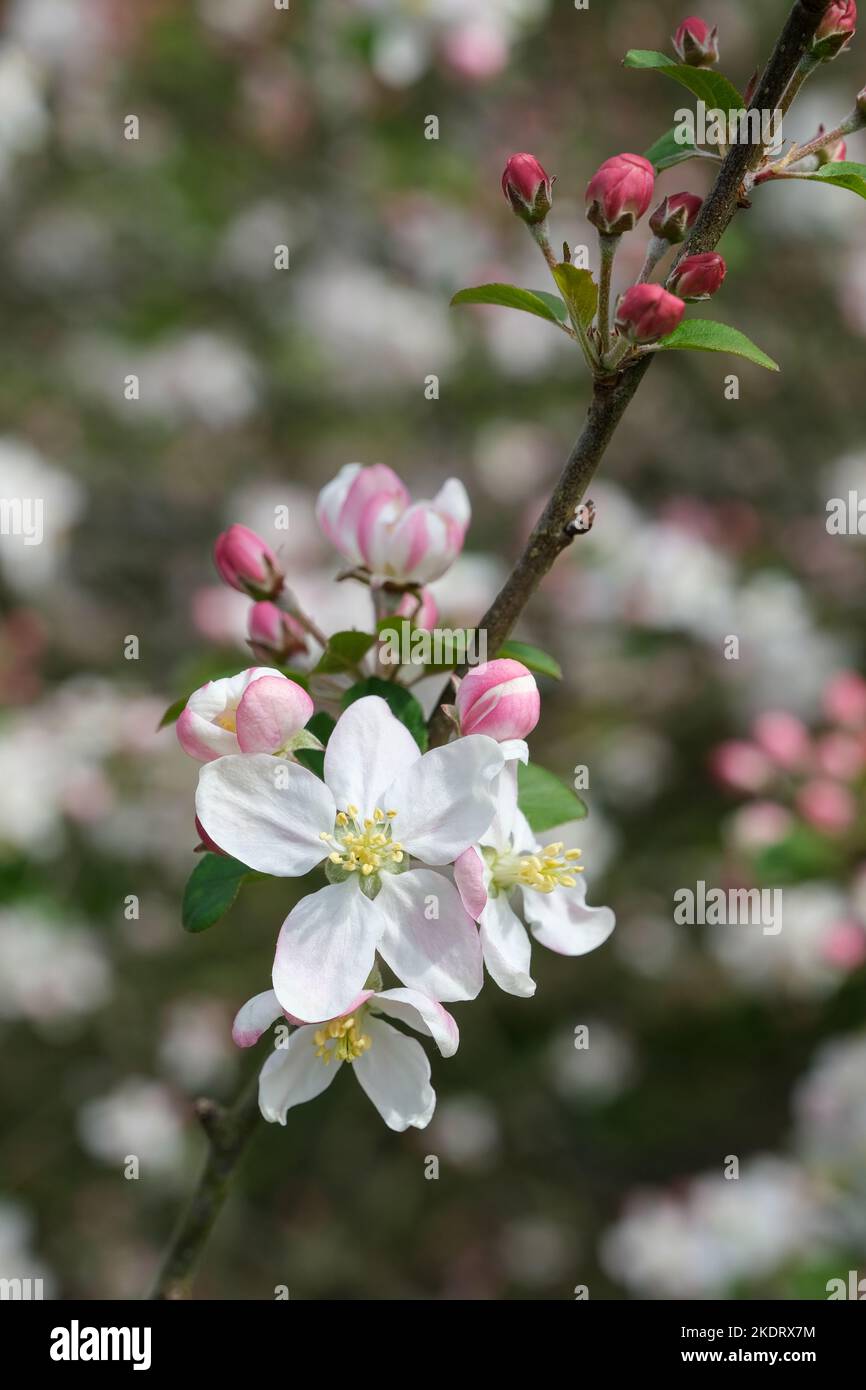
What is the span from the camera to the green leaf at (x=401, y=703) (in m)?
0.87

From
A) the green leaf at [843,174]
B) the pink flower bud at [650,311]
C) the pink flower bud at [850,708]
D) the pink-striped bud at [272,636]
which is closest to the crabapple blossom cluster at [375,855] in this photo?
the pink-striped bud at [272,636]

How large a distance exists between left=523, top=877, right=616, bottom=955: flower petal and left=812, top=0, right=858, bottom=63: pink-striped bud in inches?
21.6

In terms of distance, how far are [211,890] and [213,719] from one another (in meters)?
0.11

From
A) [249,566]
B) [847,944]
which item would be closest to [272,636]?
[249,566]

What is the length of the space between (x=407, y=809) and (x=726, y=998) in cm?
313

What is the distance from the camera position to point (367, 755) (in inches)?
31.5

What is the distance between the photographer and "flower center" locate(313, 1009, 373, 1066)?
80cm

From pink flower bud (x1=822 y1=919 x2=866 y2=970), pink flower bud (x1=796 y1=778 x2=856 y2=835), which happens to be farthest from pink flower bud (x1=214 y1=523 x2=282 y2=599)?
pink flower bud (x1=822 y1=919 x2=866 y2=970)

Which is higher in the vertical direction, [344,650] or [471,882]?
[344,650]

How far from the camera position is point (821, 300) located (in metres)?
3.76

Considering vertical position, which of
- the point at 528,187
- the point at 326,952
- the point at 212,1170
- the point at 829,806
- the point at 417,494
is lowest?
the point at 212,1170

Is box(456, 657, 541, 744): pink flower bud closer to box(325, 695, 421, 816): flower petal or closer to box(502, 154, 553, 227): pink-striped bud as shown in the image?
box(325, 695, 421, 816): flower petal

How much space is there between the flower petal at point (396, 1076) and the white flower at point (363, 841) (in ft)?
0.27

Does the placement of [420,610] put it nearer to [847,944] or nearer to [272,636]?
[272,636]
